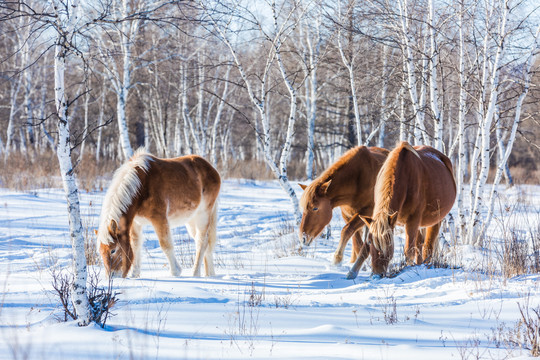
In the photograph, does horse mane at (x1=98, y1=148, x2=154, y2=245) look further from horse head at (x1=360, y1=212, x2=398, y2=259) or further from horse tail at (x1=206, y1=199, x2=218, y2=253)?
horse head at (x1=360, y1=212, x2=398, y2=259)

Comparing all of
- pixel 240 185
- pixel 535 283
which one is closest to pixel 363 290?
pixel 535 283

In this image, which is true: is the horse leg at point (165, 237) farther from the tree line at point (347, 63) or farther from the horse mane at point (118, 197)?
the tree line at point (347, 63)

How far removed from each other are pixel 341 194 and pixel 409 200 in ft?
3.29

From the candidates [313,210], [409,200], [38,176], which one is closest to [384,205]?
[409,200]

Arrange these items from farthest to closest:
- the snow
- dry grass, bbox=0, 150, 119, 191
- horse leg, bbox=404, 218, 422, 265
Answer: dry grass, bbox=0, 150, 119, 191, horse leg, bbox=404, 218, 422, 265, the snow

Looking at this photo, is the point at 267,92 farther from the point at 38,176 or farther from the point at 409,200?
the point at 38,176

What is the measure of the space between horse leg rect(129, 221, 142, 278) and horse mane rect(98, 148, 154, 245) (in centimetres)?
46

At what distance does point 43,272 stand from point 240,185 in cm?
1388

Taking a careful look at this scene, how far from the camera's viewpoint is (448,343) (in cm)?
297

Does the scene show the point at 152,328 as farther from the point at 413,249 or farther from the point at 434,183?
the point at 434,183

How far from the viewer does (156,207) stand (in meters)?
5.60

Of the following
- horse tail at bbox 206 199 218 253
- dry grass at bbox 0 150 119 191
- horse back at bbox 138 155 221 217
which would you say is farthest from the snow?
dry grass at bbox 0 150 119 191

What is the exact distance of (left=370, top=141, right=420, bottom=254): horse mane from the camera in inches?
188

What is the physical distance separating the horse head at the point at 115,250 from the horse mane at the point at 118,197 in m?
0.02
